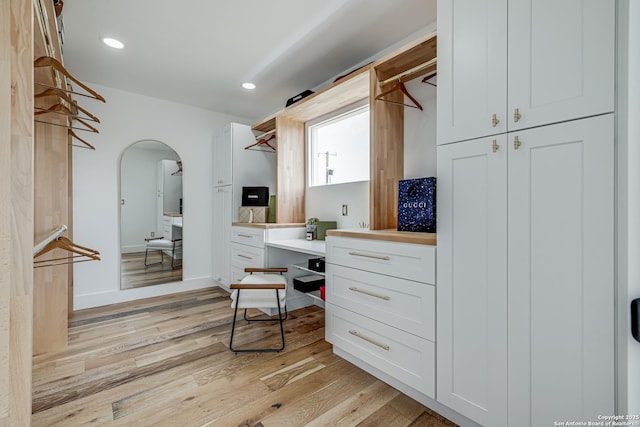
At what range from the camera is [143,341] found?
2.38 metres

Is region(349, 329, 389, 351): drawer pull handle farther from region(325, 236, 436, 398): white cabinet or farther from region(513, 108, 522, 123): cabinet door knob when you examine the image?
region(513, 108, 522, 123): cabinet door knob

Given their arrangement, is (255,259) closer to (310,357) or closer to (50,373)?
(310,357)

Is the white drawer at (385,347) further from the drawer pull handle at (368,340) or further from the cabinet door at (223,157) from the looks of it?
the cabinet door at (223,157)

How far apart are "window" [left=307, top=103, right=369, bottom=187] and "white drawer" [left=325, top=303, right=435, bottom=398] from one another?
1.34m

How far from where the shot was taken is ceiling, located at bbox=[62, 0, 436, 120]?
77.8 inches

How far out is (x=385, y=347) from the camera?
172 cm

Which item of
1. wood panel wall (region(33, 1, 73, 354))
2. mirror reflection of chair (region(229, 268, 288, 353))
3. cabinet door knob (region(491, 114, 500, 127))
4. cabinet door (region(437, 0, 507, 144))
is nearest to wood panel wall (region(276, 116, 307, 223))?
mirror reflection of chair (region(229, 268, 288, 353))

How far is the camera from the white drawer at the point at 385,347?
1.53 meters

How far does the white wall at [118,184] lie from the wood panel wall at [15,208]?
2.67m

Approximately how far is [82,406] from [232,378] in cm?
79

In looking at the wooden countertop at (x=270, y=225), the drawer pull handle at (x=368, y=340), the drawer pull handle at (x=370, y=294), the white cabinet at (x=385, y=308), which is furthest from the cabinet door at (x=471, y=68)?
the wooden countertop at (x=270, y=225)

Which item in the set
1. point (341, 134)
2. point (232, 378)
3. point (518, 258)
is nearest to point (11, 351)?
point (232, 378)

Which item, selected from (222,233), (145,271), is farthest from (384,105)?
(145,271)

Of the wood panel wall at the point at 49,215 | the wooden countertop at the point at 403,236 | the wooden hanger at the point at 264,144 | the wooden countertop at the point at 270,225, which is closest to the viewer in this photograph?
the wooden countertop at the point at 403,236
